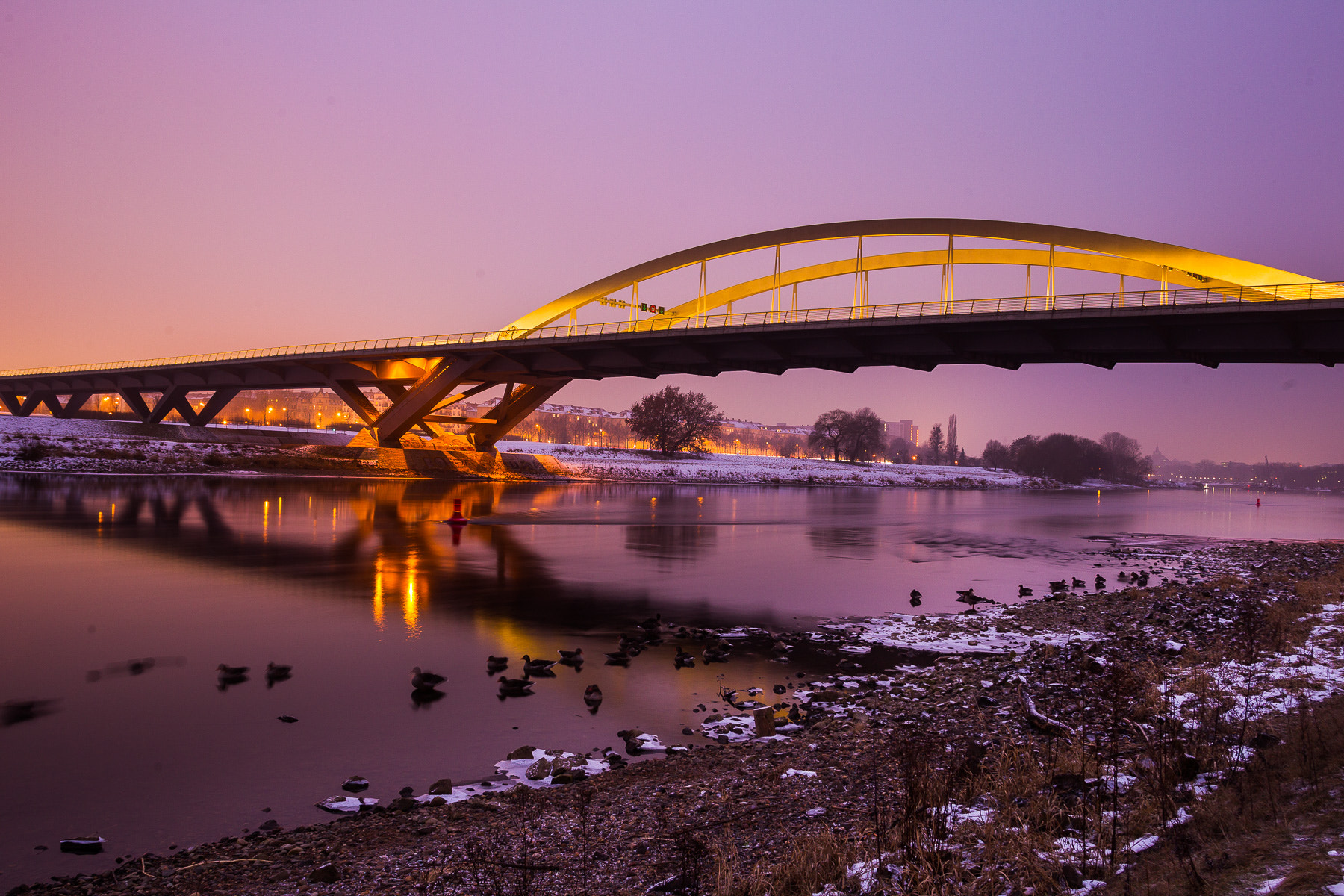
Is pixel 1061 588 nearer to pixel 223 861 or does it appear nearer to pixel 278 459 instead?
pixel 223 861

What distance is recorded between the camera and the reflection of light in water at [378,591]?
13.1 metres

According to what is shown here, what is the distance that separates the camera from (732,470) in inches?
4122

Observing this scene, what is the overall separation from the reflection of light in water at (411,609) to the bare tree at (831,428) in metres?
123

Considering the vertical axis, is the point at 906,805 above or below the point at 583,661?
above

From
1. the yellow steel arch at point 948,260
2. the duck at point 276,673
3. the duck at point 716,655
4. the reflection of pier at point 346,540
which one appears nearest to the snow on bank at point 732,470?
the yellow steel arch at point 948,260

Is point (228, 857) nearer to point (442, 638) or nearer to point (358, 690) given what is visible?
point (358, 690)

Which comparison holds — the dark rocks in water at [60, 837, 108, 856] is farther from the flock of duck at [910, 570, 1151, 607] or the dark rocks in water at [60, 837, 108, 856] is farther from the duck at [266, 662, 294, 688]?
the flock of duck at [910, 570, 1151, 607]

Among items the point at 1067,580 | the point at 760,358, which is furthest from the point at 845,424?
the point at 1067,580

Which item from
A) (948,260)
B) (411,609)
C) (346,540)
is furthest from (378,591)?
(948,260)

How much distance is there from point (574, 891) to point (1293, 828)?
4018 mm

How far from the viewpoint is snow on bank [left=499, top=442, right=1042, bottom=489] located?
305 ft

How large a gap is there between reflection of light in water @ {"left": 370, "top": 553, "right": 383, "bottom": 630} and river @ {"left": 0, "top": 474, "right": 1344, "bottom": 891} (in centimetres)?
10

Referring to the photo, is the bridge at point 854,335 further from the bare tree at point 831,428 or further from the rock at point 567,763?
the bare tree at point 831,428

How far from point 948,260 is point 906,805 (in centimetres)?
4224
